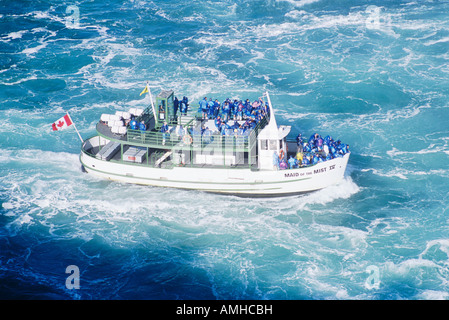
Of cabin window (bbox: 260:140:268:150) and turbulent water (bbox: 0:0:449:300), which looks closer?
turbulent water (bbox: 0:0:449:300)

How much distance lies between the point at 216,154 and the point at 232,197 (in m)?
3.49

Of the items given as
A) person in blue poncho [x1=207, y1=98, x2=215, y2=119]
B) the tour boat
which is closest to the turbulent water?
the tour boat

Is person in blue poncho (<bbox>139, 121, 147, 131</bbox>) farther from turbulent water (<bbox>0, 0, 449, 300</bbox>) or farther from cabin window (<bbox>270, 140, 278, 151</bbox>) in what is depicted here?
cabin window (<bbox>270, 140, 278, 151</bbox>)

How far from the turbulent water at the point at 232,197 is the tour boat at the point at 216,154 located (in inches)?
45.9

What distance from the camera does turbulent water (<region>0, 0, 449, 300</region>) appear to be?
42.9m

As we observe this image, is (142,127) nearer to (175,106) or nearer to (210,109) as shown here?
(175,106)

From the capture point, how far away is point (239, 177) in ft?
165

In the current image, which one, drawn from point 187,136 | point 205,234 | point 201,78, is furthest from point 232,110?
point 201,78

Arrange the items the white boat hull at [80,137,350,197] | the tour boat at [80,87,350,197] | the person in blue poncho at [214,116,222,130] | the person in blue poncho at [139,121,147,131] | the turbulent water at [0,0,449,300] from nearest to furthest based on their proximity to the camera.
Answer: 1. the turbulent water at [0,0,449,300]
2. the white boat hull at [80,137,350,197]
3. the tour boat at [80,87,350,197]
4. the person in blue poncho at [139,121,147,131]
5. the person in blue poncho at [214,116,222,130]

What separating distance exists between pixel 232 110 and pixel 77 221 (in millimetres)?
15151

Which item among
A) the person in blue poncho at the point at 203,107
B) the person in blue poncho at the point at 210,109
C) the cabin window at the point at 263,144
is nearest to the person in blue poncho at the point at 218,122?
the person in blue poncho at the point at 210,109

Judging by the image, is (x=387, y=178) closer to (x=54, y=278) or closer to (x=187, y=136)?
(x=187, y=136)

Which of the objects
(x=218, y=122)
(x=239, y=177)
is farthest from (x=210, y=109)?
(x=239, y=177)

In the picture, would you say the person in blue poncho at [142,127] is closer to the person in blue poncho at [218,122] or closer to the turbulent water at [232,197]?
the turbulent water at [232,197]
